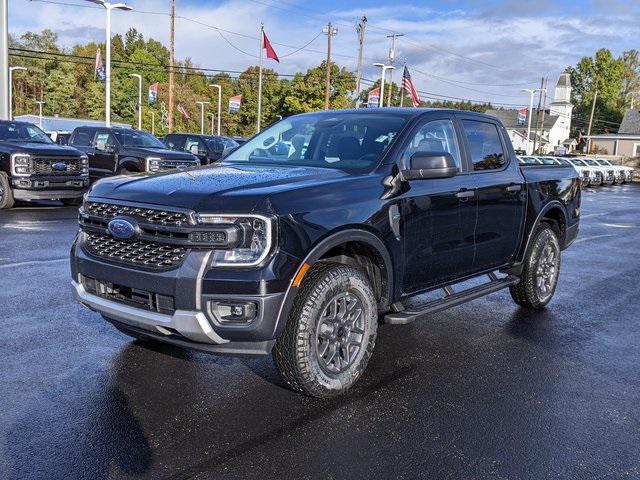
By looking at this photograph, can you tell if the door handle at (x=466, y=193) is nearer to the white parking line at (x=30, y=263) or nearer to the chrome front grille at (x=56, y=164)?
the white parking line at (x=30, y=263)

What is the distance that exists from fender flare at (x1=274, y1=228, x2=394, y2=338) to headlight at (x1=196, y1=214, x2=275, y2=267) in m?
0.27

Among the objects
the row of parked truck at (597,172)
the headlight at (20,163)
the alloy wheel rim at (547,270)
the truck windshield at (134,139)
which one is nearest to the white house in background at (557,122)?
the row of parked truck at (597,172)

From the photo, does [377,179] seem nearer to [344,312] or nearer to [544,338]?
[344,312]

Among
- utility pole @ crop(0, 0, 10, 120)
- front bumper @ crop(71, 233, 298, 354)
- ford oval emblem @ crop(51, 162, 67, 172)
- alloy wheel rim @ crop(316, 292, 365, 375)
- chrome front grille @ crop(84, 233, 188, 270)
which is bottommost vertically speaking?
alloy wheel rim @ crop(316, 292, 365, 375)

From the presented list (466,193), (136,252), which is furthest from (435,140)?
(136,252)

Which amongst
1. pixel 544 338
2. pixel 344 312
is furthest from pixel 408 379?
pixel 544 338

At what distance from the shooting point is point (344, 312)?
4141 millimetres

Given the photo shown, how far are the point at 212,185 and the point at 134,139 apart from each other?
1455 centimetres

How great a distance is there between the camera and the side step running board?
449 cm

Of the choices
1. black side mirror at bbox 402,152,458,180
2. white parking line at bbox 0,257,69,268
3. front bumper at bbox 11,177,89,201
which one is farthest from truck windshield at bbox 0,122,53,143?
black side mirror at bbox 402,152,458,180

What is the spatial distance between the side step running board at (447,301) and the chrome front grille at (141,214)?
1.69m

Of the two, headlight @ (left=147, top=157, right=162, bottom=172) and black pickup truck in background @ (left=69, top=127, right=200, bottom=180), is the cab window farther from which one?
headlight @ (left=147, top=157, right=162, bottom=172)

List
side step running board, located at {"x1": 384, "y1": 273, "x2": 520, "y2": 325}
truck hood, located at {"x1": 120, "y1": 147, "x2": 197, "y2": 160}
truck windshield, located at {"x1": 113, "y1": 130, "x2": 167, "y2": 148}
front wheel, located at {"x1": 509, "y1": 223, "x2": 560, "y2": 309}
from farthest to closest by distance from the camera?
truck windshield, located at {"x1": 113, "y1": 130, "x2": 167, "y2": 148} → truck hood, located at {"x1": 120, "y1": 147, "x2": 197, "y2": 160} → front wheel, located at {"x1": 509, "y1": 223, "x2": 560, "y2": 309} → side step running board, located at {"x1": 384, "y1": 273, "x2": 520, "y2": 325}

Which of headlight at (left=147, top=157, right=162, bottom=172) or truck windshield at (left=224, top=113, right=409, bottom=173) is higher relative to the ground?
truck windshield at (left=224, top=113, right=409, bottom=173)
